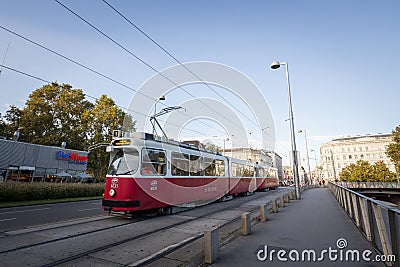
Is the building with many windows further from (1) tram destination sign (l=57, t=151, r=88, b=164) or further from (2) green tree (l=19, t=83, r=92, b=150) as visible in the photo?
(2) green tree (l=19, t=83, r=92, b=150)

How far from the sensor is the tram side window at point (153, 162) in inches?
347

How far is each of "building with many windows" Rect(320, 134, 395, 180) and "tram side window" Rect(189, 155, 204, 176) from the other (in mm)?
81373

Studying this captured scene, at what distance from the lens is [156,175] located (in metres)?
9.20

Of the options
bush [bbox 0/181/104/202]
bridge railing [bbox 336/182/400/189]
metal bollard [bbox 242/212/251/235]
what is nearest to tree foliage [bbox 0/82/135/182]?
bush [bbox 0/181/104/202]

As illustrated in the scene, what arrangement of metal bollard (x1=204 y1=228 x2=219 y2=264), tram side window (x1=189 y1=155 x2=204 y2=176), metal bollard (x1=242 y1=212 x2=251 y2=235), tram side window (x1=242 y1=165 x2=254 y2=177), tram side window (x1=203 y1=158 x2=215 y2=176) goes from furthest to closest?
1. tram side window (x1=242 y1=165 x2=254 y2=177)
2. tram side window (x1=203 y1=158 x2=215 y2=176)
3. tram side window (x1=189 y1=155 x2=204 y2=176)
4. metal bollard (x1=242 y1=212 x2=251 y2=235)
5. metal bollard (x1=204 y1=228 x2=219 y2=264)

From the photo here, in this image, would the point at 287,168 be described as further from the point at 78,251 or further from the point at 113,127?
the point at 78,251

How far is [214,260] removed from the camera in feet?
14.2

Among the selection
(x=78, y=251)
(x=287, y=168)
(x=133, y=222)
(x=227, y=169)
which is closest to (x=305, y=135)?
(x=227, y=169)

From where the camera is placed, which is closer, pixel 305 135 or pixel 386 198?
pixel 305 135

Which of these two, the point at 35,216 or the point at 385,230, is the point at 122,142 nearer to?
the point at 35,216

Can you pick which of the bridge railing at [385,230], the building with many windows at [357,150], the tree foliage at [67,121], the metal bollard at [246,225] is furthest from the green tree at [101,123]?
the building with many windows at [357,150]

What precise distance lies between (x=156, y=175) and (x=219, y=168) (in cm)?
607

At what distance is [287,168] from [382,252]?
120626mm

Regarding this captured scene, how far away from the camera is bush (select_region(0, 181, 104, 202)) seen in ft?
51.0
